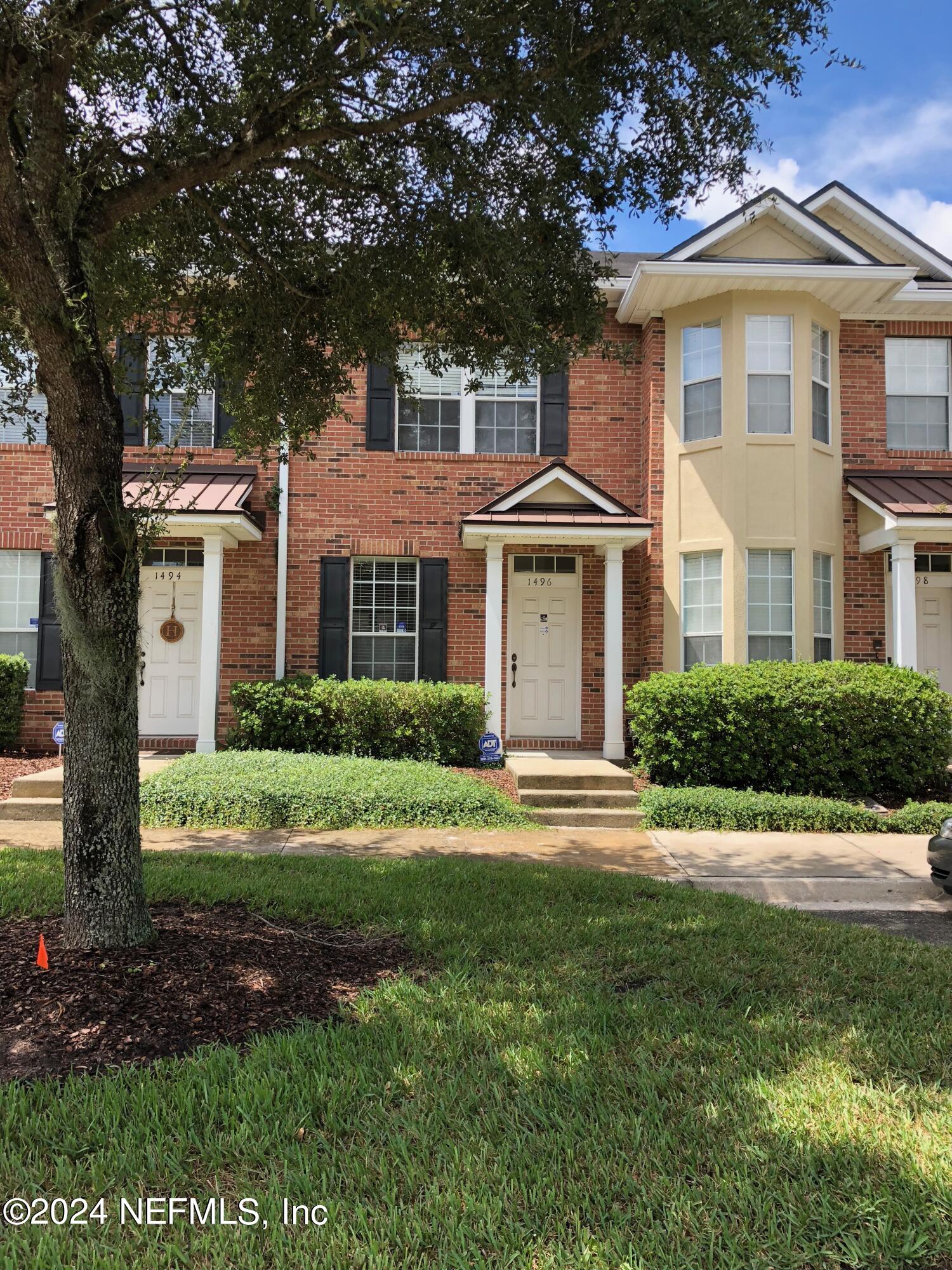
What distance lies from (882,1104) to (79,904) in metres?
3.37

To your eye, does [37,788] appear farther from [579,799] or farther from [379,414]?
[379,414]

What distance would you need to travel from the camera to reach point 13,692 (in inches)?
444

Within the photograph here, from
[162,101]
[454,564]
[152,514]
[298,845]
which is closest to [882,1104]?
[152,514]

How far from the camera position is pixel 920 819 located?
27.8ft

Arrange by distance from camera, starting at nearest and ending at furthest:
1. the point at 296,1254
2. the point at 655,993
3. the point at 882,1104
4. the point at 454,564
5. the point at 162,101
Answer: the point at 296,1254 → the point at 882,1104 → the point at 655,993 → the point at 162,101 → the point at 454,564

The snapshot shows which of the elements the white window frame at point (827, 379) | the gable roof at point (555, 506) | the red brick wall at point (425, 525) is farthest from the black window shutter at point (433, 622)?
the white window frame at point (827, 379)

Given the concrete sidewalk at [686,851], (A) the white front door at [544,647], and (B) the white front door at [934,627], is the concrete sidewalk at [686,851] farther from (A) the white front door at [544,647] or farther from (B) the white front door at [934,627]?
(B) the white front door at [934,627]

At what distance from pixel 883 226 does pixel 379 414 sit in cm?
760

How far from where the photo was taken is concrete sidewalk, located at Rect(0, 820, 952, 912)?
249 inches

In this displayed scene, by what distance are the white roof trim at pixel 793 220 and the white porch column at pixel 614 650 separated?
3927 millimetres

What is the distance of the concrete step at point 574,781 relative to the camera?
29.4 ft

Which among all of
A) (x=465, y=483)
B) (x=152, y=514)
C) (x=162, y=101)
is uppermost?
(x=162, y=101)

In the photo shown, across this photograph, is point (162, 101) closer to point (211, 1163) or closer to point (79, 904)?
point (79, 904)

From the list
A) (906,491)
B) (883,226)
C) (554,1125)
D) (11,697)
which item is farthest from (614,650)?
(554,1125)
